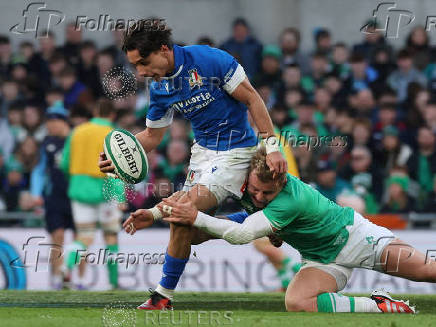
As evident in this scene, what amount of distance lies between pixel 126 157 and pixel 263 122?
100 centimetres

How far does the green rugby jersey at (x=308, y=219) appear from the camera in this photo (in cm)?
664

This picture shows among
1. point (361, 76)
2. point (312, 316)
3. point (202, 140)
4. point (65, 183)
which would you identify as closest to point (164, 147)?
point (65, 183)

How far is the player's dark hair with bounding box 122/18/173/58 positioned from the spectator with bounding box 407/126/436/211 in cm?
526

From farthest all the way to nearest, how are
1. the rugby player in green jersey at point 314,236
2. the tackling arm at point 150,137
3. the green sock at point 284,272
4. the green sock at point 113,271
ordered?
the green sock at point 113,271
the green sock at point 284,272
the tackling arm at point 150,137
the rugby player in green jersey at point 314,236

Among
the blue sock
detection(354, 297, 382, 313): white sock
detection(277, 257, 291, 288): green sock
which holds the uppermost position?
the blue sock

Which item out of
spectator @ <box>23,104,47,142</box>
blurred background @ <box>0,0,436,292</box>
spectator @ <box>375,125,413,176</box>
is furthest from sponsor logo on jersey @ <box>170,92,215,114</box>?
spectator @ <box>23,104,47,142</box>

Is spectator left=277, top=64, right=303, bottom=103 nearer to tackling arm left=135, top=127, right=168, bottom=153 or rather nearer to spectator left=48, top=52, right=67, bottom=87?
spectator left=48, top=52, right=67, bottom=87

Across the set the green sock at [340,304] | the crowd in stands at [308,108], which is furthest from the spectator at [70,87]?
the green sock at [340,304]

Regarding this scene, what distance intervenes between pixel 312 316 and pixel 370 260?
0.99 meters

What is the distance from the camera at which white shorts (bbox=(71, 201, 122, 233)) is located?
10695 mm

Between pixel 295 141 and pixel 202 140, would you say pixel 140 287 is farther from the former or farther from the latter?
pixel 202 140

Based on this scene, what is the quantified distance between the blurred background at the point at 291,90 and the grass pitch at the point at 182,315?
8.07ft

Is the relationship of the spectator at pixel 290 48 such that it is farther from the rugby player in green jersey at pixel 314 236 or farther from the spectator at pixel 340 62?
the rugby player in green jersey at pixel 314 236

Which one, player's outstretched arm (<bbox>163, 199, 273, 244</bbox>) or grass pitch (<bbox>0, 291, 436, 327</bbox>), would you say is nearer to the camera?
grass pitch (<bbox>0, 291, 436, 327</bbox>)
